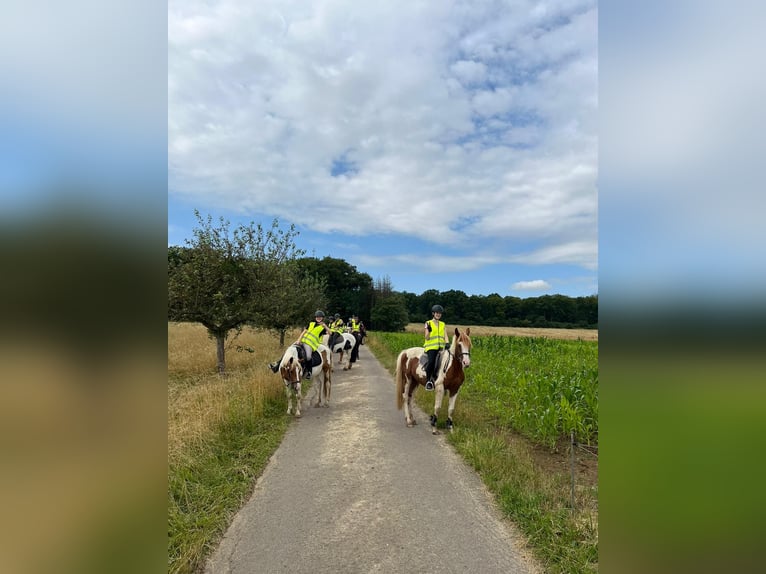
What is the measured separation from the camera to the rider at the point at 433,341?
7.75 metres

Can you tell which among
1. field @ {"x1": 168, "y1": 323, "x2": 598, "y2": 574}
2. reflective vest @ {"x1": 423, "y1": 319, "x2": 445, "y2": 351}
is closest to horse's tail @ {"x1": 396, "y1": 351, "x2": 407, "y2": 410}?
reflective vest @ {"x1": 423, "y1": 319, "x2": 445, "y2": 351}

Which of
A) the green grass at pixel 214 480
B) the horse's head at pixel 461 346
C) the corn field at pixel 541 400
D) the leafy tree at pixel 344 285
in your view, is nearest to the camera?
the green grass at pixel 214 480

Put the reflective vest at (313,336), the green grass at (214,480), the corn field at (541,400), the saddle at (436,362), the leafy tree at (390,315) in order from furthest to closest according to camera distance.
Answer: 1. the leafy tree at (390,315)
2. the reflective vest at (313,336)
3. the saddle at (436,362)
4. the corn field at (541,400)
5. the green grass at (214,480)

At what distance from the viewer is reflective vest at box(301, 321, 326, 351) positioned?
8.99 m

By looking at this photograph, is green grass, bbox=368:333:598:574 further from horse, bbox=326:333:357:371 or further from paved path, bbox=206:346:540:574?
horse, bbox=326:333:357:371

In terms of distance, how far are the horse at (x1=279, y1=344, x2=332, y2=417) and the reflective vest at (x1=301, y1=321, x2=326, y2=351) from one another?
0.17m

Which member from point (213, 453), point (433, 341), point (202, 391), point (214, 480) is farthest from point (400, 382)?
point (202, 391)

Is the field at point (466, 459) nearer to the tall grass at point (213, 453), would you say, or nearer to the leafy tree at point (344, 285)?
the tall grass at point (213, 453)

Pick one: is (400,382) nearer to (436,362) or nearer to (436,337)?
(436,362)

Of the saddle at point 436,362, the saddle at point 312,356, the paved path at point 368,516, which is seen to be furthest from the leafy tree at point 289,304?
the paved path at point 368,516
